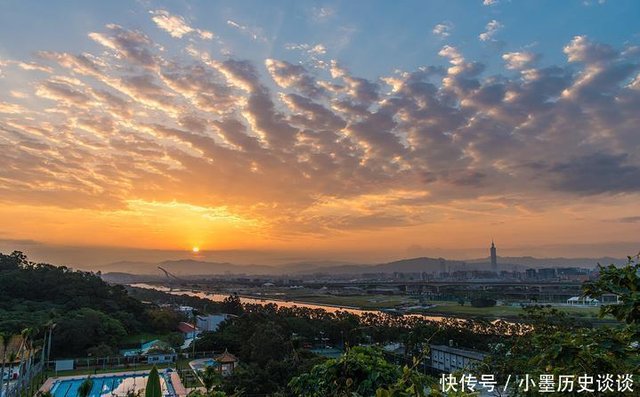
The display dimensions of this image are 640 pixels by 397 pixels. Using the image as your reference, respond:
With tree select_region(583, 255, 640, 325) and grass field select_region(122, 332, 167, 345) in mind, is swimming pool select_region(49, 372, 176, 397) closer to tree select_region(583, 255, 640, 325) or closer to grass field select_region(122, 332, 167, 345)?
grass field select_region(122, 332, 167, 345)

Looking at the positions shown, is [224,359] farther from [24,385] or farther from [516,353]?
[516,353]

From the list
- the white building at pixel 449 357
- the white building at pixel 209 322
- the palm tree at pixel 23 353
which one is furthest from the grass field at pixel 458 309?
the palm tree at pixel 23 353

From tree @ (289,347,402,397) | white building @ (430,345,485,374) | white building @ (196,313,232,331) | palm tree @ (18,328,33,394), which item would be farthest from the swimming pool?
tree @ (289,347,402,397)

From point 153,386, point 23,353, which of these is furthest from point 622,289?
point 23,353

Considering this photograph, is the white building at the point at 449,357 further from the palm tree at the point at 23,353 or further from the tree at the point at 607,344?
the tree at the point at 607,344

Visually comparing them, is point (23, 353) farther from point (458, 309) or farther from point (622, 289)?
point (458, 309)

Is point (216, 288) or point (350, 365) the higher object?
point (350, 365)

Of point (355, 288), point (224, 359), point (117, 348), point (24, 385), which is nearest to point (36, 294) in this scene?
point (117, 348)
